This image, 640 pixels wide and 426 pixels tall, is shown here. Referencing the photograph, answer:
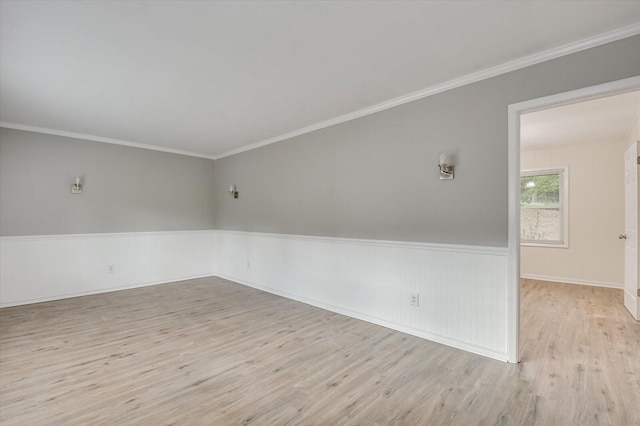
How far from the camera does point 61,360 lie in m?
2.60

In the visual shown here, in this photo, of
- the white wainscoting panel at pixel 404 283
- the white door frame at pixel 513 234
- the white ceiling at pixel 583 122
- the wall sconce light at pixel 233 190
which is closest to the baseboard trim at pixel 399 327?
the white wainscoting panel at pixel 404 283

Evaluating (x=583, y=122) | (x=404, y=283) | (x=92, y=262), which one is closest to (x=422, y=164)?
(x=404, y=283)

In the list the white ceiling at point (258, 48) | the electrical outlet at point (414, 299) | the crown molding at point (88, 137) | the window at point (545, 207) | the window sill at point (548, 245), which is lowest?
the electrical outlet at point (414, 299)

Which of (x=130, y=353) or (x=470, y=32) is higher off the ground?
(x=470, y=32)

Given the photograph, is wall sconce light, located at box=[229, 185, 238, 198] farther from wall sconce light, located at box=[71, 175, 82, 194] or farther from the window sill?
the window sill

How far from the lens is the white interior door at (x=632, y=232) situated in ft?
11.6

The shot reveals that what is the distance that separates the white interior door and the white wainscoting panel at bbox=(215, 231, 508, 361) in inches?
90.5

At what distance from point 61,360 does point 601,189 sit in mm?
7638

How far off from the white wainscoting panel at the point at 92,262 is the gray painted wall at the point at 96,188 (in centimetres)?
16

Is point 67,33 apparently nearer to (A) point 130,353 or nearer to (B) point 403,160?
(A) point 130,353

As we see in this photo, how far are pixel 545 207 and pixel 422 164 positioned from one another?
4374mm

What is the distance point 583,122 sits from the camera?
13.4 feet

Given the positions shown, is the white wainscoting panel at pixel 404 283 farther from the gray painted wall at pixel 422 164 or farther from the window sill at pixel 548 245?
the window sill at pixel 548 245

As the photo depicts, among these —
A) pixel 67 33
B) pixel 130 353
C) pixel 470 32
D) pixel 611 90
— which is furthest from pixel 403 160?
pixel 130 353
